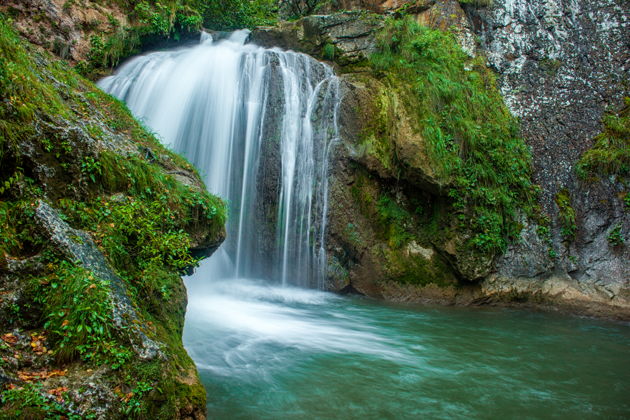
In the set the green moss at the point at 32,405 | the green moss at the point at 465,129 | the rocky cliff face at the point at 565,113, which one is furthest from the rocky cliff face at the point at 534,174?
the green moss at the point at 32,405

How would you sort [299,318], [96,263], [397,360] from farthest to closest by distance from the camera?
[299,318]
[397,360]
[96,263]

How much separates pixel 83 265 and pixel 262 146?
6648 millimetres

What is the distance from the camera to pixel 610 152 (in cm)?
860

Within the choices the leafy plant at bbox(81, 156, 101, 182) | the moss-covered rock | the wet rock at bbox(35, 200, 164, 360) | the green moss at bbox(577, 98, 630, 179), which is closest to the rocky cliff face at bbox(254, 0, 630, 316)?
the green moss at bbox(577, 98, 630, 179)

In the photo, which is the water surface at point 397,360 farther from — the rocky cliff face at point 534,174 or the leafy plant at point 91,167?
the leafy plant at point 91,167

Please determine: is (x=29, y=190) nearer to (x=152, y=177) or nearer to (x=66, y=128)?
(x=66, y=128)

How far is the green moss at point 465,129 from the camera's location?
8.18 metres

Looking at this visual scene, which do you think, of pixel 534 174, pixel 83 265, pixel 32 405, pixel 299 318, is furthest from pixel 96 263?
pixel 534 174

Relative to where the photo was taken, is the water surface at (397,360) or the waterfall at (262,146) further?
the waterfall at (262,146)

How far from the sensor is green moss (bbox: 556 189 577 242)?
27.4 feet

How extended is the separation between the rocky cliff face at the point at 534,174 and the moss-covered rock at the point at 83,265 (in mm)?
4784

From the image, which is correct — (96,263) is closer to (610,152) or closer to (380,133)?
(380,133)

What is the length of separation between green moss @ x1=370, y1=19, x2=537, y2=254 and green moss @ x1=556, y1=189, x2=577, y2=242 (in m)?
0.64

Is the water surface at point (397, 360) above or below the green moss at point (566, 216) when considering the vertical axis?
below
